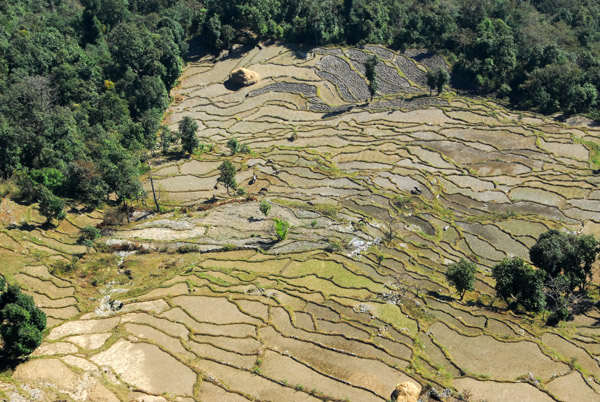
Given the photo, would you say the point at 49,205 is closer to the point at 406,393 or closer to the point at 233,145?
the point at 233,145

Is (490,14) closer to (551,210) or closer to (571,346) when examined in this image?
(551,210)

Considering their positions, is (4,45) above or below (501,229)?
above

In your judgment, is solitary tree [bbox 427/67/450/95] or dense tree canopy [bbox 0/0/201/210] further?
solitary tree [bbox 427/67/450/95]

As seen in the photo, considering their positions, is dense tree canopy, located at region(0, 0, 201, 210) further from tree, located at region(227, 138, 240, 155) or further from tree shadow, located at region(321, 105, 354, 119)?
tree shadow, located at region(321, 105, 354, 119)

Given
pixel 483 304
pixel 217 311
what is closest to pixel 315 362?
pixel 217 311

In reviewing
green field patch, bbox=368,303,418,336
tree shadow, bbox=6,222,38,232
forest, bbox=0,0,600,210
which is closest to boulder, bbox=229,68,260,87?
forest, bbox=0,0,600,210
